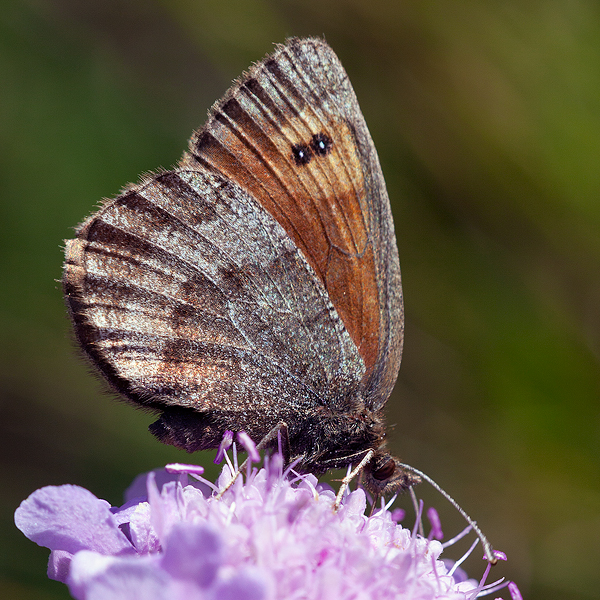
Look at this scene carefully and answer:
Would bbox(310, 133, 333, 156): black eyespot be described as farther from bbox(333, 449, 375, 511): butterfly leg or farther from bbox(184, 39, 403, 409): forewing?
bbox(333, 449, 375, 511): butterfly leg

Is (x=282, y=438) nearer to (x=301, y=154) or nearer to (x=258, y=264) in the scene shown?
(x=258, y=264)

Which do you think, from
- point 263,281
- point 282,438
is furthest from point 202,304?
point 282,438

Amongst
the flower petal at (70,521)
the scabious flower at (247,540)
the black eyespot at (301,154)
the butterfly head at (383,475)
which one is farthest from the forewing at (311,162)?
the flower petal at (70,521)

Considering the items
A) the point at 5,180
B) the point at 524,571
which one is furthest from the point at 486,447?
the point at 5,180

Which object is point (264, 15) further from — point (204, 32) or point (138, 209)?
point (138, 209)

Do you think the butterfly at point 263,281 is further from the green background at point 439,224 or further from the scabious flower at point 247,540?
the green background at point 439,224

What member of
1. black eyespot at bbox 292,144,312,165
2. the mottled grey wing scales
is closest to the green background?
the mottled grey wing scales

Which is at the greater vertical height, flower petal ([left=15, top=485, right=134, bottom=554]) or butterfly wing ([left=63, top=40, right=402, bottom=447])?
butterfly wing ([left=63, top=40, right=402, bottom=447])
